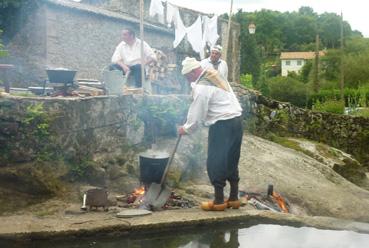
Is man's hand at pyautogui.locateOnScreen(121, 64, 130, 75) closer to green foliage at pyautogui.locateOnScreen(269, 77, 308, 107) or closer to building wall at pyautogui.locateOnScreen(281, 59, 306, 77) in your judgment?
green foliage at pyautogui.locateOnScreen(269, 77, 308, 107)

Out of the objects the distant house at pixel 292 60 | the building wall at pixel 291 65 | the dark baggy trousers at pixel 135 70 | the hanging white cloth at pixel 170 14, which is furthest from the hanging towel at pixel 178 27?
the building wall at pixel 291 65

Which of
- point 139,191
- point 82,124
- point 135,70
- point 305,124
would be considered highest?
point 135,70

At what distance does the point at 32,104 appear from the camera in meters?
6.80

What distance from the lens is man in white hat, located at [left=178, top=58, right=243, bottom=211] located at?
623 cm

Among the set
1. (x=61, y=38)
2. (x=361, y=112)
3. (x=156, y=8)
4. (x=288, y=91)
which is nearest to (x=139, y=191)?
(x=61, y=38)

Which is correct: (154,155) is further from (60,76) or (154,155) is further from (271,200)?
(271,200)

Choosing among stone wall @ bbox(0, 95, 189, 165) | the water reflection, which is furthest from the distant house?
the water reflection

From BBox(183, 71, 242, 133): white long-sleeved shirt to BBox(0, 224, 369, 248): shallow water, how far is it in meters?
1.30

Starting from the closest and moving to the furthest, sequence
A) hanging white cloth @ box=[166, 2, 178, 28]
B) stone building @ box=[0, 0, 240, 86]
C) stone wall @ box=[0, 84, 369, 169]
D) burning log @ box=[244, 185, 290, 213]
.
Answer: stone wall @ box=[0, 84, 369, 169], burning log @ box=[244, 185, 290, 213], stone building @ box=[0, 0, 240, 86], hanging white cloth @ box=[166, 2, 178, 28]

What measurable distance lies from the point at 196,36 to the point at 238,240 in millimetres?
15339

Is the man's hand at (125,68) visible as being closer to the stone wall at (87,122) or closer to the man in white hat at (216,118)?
the stone wall at (87,122)

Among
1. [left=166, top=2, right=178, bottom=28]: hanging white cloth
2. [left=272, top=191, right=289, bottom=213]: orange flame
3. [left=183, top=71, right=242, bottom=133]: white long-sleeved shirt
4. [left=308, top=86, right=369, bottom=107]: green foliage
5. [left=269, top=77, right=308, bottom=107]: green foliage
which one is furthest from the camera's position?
[left=269, top=77, right=308, bottom=107]: green foliage

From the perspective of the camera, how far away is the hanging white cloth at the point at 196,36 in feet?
65.3

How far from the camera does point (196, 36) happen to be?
2017 centimetres
